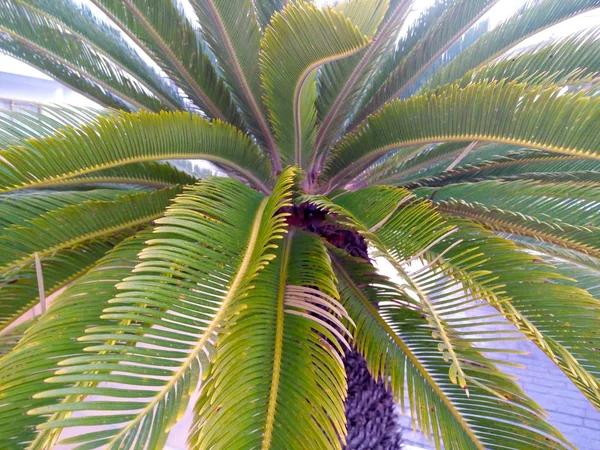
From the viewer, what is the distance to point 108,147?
2.46ft

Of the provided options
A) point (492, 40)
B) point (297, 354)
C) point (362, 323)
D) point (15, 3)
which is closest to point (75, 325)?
point (297, 354)

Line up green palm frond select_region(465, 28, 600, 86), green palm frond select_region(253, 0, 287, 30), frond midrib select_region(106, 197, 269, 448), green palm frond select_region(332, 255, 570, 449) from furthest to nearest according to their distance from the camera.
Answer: green palm frond select_region(253, 0, 287, 30), green palm frond select_region(465, 28, 600, 86), green palm frond select_region(332, 255, 570, 449), frond midrib select_region(106, 197, 269, 448)

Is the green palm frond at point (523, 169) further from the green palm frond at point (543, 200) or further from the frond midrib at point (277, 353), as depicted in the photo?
the frond midrib at point (277, 353)

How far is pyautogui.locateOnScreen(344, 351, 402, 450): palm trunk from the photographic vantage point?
1.08 metres

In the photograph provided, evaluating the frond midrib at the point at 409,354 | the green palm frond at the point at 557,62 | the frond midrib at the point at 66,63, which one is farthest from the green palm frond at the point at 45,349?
the green palm frond at the point at 557,62

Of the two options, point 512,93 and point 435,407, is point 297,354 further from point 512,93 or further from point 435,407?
point 512,93

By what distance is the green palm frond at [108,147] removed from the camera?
70cm

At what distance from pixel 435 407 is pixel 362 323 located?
0.22 meters

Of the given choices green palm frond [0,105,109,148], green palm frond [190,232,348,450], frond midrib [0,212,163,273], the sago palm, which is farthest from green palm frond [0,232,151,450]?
green palm frond [0,105,109,148]

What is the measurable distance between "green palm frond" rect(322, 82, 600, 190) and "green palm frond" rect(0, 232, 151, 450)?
69 cm

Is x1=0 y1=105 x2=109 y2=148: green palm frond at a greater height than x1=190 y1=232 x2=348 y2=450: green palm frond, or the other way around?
x1=0 y1=105 x2=109 y2=148: green palm frond

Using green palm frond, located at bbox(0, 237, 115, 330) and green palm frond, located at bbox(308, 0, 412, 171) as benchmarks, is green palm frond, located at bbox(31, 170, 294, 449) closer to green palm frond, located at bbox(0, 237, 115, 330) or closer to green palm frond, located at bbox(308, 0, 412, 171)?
green palm frond, located at bbox(0, 237, 115, 330)

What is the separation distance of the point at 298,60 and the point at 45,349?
71cm

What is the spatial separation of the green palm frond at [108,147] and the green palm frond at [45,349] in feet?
0.64
